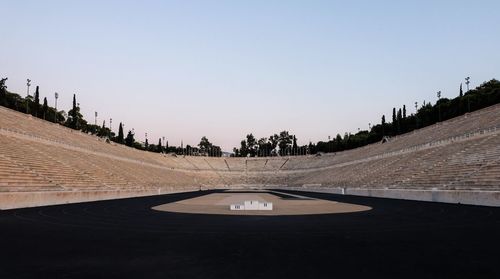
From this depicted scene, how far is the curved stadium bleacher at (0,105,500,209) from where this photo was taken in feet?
108

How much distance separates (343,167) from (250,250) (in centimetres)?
8248

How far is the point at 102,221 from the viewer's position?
20.3 metres

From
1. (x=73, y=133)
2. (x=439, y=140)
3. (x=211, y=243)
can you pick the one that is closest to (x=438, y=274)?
(x=211, y=243)

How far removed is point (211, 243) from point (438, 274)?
7.01 m

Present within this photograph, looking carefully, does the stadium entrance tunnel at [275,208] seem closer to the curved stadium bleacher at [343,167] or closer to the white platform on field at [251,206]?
the white platform on field at [251,206]

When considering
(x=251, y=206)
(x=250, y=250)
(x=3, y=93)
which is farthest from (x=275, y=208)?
(x=3, y=93)

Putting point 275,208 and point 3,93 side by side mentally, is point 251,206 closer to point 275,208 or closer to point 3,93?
point 275,208

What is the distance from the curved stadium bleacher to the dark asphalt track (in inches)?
595

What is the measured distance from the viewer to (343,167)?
91.5 metres

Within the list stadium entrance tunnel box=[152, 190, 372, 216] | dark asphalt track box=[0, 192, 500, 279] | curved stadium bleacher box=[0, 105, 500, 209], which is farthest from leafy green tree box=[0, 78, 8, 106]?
dark asphalt track box=[0, 192, 500, 279]

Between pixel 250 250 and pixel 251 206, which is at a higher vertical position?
pixel 250 250

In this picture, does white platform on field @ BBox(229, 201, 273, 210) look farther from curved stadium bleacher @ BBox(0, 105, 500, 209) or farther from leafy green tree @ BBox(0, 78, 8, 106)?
leafy green tree @ BBox(0, 78, 8, 106)

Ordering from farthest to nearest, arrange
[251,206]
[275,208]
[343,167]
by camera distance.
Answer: [343,167] < [275,208] < [251,206]

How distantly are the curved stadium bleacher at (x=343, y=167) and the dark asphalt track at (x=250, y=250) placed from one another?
15101 millimetres
